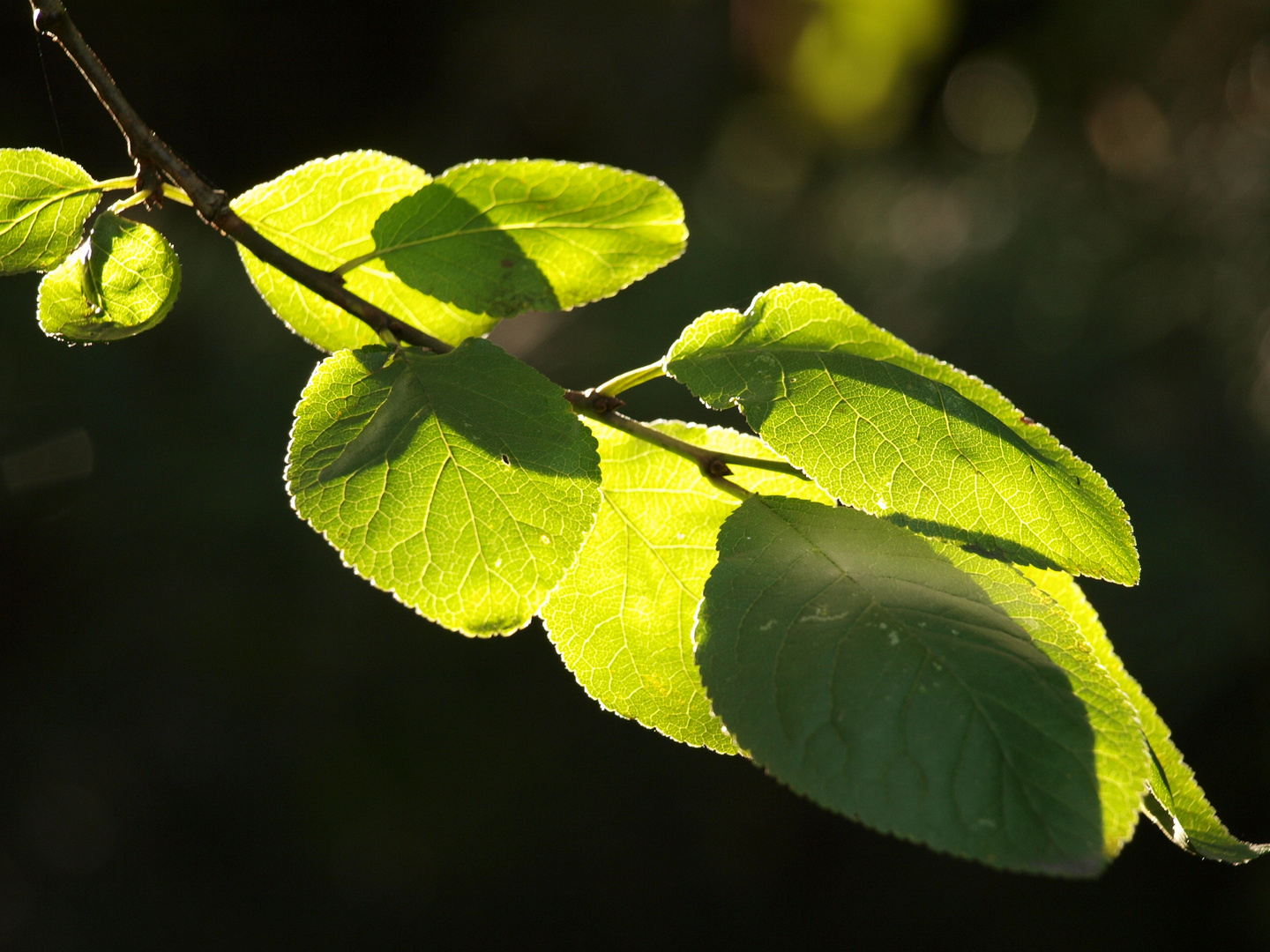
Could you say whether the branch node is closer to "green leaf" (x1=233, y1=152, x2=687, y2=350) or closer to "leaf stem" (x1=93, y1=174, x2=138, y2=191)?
"green leaf" (x1=233, y1=152, x2=687, y2=350)

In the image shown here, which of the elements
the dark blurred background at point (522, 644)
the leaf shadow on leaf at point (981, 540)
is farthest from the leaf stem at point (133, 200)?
the dark blurred background at point (522, 644)

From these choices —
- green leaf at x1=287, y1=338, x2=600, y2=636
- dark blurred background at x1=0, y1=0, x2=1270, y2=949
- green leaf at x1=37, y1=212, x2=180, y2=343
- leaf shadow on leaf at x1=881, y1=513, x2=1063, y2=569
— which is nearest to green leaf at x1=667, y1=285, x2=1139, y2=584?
leaf shadow on leaf at x1=881, y1=513, x2=1063, y2=569

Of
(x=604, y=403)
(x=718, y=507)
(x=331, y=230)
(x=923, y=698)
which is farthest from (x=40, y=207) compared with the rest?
(x=923, y=698)

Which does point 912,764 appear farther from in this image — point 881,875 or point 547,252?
point 881,875

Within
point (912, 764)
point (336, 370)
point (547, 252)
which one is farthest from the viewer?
point (547, 252)

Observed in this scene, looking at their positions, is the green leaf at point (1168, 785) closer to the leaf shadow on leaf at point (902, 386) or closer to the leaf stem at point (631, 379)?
the leaf shadow on leaf at point (902, 386)

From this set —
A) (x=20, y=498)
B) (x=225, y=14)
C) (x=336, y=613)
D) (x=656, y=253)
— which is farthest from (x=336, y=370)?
(x=225, y=14)
